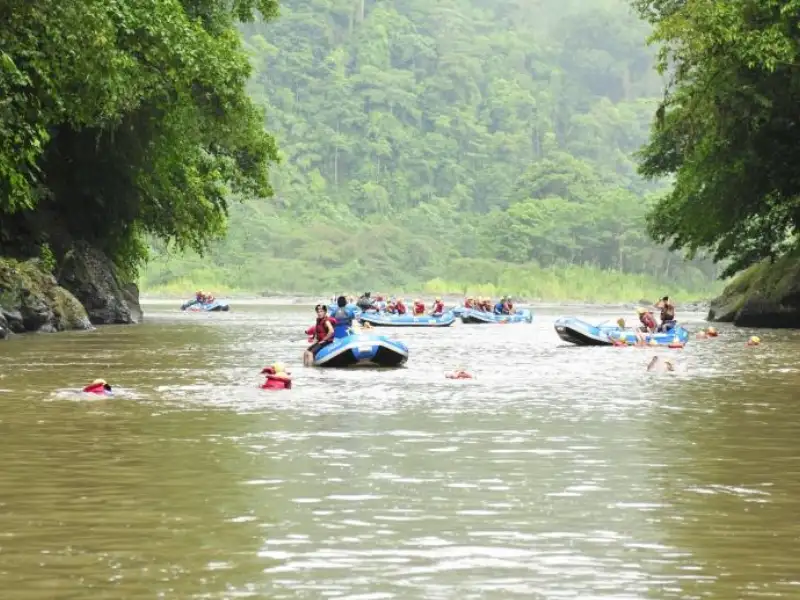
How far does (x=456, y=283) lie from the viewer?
126 meters

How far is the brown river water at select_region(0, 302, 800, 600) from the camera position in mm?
7809

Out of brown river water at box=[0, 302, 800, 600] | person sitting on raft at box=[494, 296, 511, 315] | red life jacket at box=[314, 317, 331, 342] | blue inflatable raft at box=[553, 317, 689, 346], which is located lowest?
person sitting on raft at box=[494, 296, 511, 315]

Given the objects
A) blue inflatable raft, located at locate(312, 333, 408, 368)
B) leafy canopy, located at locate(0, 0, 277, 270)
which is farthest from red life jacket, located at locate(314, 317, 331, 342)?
leafy canopy, located at locate(0, 0, 277, 270)

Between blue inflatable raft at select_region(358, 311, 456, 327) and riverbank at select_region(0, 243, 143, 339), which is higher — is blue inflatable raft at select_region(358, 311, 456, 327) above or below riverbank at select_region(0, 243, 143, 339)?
below

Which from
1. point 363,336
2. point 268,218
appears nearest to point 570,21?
point 268,218

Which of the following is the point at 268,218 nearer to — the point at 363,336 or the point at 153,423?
the point at 363,336

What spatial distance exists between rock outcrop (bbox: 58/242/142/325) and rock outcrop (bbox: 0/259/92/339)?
313 centimetres

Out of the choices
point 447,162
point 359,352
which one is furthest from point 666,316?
point 447,162

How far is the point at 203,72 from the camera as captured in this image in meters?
35.5

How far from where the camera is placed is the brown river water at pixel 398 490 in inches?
307

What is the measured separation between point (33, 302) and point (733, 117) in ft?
63.9

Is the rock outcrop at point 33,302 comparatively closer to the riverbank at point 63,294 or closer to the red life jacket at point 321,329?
the riverbank at point 63,294

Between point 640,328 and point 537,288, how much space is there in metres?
82.1

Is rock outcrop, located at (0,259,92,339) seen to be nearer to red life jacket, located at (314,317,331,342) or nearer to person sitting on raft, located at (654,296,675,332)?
red life jacket, located at (314,317,331,342)
